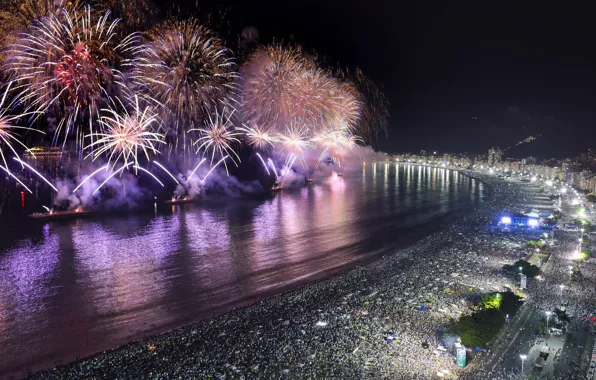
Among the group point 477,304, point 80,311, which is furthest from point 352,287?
point 80,311

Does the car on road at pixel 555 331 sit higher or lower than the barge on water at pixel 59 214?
lower

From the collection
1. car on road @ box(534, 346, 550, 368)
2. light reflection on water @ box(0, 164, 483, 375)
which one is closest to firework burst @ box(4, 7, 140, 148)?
light reflection on water @ box(0, 164, 483, 375)

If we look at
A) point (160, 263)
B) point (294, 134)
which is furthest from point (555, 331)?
point (294, 134)

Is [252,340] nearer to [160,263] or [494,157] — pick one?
[160,263]

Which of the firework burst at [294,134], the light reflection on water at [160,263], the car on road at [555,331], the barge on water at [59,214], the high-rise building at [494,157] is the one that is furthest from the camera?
the high-rise building at [494,157]

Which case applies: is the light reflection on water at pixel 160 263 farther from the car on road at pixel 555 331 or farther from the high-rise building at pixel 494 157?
the high-rise building at pixel 494 157

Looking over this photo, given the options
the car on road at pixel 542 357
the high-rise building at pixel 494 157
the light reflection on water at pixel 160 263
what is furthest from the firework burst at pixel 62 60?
the high-rise building at pixel 494 157

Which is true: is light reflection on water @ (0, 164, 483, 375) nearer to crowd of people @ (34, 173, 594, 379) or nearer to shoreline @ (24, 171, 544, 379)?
shoreline @ (24, 171, 544, 379)
